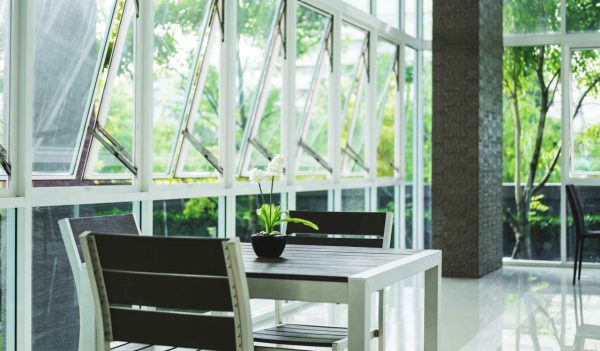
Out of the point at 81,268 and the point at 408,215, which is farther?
the point at 408,215

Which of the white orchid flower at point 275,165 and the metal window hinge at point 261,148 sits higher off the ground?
the metal window hinge at point 261,148

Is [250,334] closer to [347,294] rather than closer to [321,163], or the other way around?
[347,294]

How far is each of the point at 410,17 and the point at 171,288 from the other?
7901 millimetres

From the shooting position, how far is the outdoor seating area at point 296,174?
2697 mm

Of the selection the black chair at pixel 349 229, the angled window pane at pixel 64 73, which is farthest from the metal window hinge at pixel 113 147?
the black chair at pixel 349 229

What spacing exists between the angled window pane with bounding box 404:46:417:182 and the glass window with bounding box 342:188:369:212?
1.42 meters

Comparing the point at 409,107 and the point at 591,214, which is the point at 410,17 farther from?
the point at 591,214

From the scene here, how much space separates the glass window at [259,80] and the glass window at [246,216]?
0.23 m

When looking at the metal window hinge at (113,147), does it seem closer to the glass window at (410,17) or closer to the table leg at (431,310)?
the table leg at (431,310)

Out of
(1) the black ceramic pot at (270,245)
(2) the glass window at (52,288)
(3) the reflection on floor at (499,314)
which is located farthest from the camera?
(3) the reflection on floor at (499,314)

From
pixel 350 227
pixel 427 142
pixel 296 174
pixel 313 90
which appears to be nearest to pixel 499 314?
pixel 296 174

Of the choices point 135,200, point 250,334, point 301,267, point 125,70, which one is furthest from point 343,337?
point 125,70

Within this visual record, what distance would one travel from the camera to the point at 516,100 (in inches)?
376

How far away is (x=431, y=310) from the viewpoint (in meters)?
3.59
